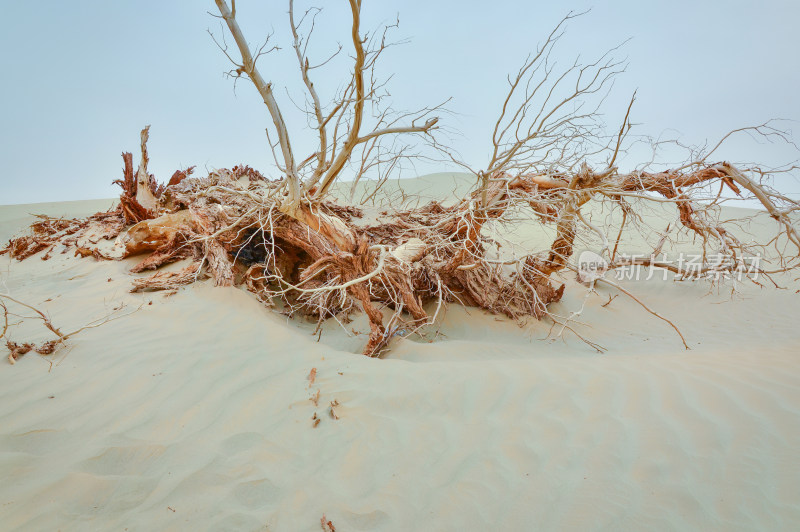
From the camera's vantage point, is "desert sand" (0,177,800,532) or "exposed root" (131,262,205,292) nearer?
"desert sand" (0,177,800,532)

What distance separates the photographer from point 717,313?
5574 millimetres

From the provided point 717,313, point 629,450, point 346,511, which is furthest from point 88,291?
point 717,313

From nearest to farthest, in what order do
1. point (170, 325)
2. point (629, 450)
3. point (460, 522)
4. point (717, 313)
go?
1. point (460, 522)
2. point (629, 450)
3. point (170, 325)
4. point (717, 313)

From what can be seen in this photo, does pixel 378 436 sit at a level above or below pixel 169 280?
below

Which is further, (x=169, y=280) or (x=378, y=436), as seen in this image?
(x=169, y=280)

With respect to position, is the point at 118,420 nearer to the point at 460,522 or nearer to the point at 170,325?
the point at 170,325

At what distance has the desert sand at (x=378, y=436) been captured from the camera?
1.66 meters

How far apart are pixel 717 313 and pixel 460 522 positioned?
5.74 meters

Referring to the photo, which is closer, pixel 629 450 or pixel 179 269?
pixel 629 450

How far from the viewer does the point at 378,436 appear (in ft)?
7.05

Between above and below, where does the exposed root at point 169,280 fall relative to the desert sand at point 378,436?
above

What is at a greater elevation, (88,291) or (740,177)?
(740,177)

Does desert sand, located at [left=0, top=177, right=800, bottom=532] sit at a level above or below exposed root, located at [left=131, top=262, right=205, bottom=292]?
below

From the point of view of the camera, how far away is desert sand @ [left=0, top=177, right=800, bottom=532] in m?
1.66
